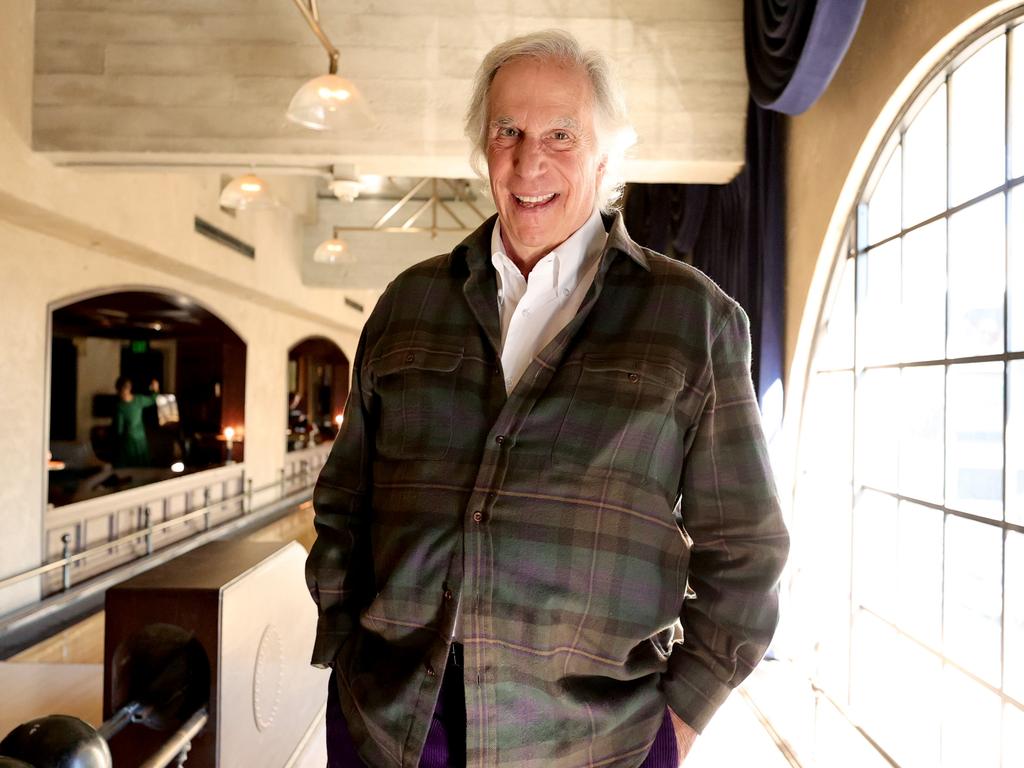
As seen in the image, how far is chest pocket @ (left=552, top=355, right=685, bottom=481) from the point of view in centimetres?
112

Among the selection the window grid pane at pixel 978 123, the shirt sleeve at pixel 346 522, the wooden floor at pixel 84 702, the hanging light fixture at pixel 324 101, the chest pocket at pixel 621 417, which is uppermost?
the hanging light fixture at pixel 324 101

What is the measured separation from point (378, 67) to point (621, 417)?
13.5 ft

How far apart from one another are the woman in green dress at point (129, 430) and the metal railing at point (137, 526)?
1.06 feet

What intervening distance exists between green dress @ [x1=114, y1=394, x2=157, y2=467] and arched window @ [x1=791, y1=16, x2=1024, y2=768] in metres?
6.70

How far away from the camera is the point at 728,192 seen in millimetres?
5039

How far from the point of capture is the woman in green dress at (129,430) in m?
7.88

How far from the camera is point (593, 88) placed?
1.26 metres

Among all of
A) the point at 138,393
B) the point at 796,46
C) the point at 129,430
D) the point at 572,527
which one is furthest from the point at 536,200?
the point at 138,393

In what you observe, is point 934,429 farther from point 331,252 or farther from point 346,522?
point 331,252

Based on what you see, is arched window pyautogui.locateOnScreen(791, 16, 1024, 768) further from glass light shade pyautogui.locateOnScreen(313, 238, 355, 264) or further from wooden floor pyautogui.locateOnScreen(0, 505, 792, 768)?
glass light shade pyautogui.locateOnScreen(313, 238, 355, 264)

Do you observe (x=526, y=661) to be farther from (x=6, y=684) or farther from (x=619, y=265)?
(x=6, y=684)

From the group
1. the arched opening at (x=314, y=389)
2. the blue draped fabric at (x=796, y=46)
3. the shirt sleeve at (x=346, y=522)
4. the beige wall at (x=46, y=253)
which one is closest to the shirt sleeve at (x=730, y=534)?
the shirt sleeve at (x=346, y=522)

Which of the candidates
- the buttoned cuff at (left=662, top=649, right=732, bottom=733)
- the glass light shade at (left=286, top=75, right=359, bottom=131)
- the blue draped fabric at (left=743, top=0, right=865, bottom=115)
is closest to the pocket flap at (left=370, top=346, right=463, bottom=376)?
the buttoned cuff at (left=662, top=649, right=732, bottom=733)

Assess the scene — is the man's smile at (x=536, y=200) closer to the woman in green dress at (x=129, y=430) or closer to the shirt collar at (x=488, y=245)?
the shirt collar at (x=488, y=245)
